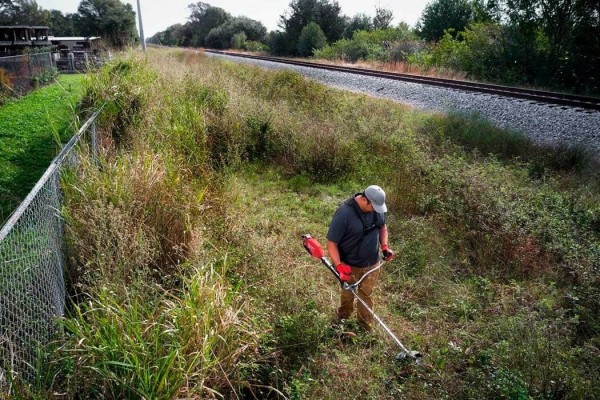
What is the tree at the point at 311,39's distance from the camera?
40625mm

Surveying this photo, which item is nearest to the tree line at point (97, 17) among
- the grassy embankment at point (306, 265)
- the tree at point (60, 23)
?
the tree at point (60, 23)

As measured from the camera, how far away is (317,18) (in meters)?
45.0

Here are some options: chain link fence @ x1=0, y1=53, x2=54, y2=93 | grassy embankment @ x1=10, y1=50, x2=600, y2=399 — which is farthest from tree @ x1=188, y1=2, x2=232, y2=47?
grassy embankment @ x1=10, y1=50, x2=600, y2=399

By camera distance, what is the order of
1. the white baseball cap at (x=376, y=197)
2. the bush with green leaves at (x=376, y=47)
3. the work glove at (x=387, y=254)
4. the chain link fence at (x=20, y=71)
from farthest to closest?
1. the bush with green leaves at (x=376, y=47)
2. the chain link fence at (x=20, y=71)
3. the work glove at (x=387, y=254)
4. the white baseball cap at (x=376, y=197)

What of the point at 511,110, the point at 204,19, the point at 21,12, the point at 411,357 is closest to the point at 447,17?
the point at 511,110

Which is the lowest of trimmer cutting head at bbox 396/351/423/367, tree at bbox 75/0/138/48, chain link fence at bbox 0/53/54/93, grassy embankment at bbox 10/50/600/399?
trimmer cutting head at bbox 396/351/423/367

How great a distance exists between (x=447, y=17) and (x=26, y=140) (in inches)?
1463

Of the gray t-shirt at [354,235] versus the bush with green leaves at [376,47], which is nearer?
the gray t-shirt at [354,235]

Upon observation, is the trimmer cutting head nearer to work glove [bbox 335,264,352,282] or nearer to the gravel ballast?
work glove [bbox 335,264,352,282]

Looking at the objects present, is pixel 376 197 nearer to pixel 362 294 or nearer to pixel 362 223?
pixel 362 223

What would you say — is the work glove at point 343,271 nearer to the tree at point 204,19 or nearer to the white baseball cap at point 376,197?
the white baseball cap at point 376,197

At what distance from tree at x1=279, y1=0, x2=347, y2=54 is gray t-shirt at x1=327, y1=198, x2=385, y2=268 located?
145ft

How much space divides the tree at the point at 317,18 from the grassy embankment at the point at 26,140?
36.5 m

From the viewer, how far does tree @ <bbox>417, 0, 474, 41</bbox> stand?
36.8 metres
